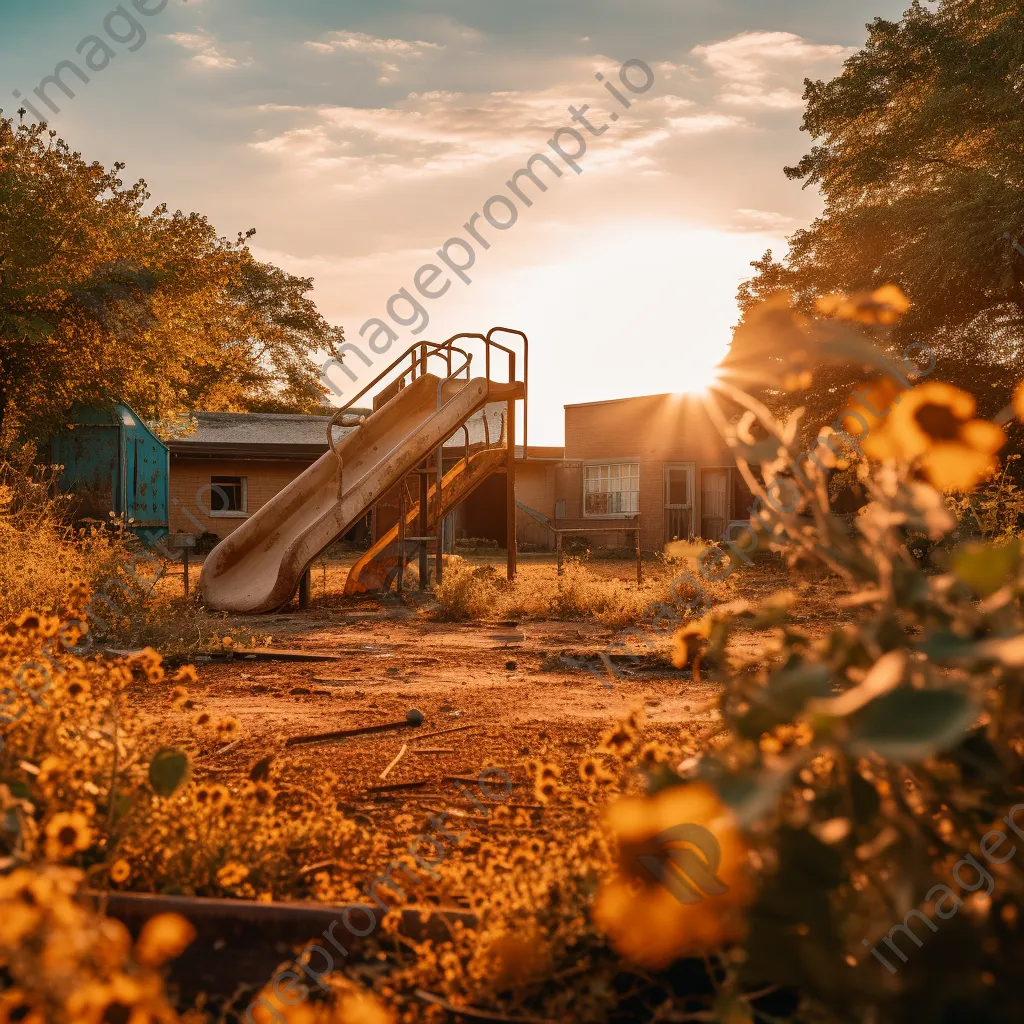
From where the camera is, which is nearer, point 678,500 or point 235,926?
point 235,926

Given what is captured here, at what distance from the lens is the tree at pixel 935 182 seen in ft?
46.0

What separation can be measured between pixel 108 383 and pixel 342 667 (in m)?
11.2

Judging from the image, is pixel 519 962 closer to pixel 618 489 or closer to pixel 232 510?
pixel 232 510

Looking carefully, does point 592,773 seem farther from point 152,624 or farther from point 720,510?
point 720,510

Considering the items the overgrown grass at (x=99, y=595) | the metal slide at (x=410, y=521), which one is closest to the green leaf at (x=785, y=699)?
the overgrown grass at (x=99, y=595)

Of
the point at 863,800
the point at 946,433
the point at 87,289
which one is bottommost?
the point at 863,800

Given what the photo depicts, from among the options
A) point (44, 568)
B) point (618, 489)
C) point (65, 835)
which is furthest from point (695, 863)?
point (618, 489)

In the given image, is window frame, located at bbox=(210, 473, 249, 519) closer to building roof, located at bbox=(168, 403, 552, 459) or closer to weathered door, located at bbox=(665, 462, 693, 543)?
building roof, located at bbox=(168, 403, 552, 459)

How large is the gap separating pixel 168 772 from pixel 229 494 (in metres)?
21.7

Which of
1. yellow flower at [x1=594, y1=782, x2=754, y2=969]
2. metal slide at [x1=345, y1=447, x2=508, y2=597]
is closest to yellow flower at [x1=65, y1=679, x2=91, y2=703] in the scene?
yellow flower at [x1=594, y1=782, x2=754, y2=969]

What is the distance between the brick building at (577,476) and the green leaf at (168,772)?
746 inches

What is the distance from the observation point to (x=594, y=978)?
1.82 metres

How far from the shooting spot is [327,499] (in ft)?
37.6

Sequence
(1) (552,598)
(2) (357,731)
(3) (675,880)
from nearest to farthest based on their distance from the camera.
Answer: (3) (675,880)
(2) (357,731)
(1) (552,598)
